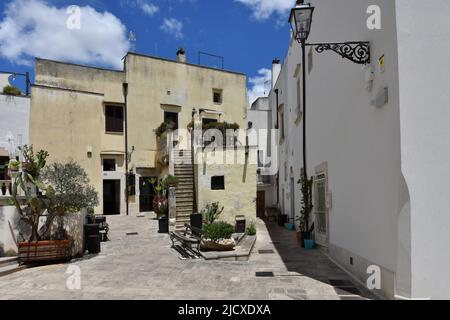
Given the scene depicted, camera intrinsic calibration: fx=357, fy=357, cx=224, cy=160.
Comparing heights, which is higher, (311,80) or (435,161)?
(311,80)

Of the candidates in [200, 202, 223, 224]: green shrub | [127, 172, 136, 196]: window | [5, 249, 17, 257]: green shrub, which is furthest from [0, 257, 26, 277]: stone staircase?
[127, 172, 136, 196]: window

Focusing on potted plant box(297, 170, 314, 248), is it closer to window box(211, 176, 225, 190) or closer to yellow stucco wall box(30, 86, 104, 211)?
window box(211, 176, 225, 190)

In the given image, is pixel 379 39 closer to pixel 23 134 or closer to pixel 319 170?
pixel 319 170

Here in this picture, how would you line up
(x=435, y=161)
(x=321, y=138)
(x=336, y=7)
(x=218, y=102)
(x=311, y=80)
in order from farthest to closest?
(x=218, y=102)
(x=311, y=80)
(x=321, y=138)
(x=336, y=7)
(x=435, y=161)

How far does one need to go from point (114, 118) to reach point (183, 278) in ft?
47.2

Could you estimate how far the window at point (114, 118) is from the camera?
19.5 metres

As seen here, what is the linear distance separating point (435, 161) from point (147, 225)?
517 inches

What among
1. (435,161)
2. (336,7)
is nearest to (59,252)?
(435,161)

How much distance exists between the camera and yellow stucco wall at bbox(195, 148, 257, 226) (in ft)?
47.0

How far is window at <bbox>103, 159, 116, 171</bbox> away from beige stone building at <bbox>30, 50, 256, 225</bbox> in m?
0.05

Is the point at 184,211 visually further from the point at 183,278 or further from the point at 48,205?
the point at 183,278

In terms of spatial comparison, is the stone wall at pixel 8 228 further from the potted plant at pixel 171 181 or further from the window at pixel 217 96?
the window at pixel 217 96

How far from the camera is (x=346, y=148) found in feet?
24.2

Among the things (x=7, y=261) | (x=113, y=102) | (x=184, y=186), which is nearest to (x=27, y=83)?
(x=113, y=102)
